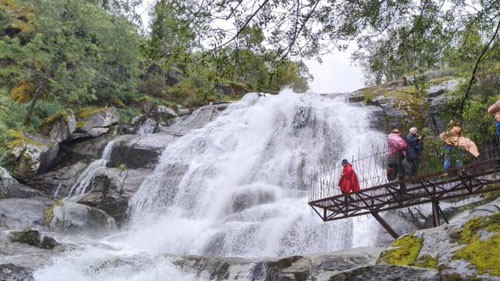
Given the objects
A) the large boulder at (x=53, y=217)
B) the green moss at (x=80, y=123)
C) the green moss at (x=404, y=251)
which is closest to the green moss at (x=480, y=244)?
the green moss at (x=404, y=251)

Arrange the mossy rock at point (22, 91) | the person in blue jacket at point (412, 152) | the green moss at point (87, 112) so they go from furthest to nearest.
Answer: the mossy rock at point (22, 91) → the green moss at point (87, 112) → the person in blue jacket at point (412, 152)

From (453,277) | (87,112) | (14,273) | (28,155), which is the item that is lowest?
(14,273)

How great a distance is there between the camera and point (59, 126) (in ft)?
75.6

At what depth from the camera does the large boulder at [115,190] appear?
17.4m

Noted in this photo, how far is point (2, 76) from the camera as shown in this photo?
25.4 metres

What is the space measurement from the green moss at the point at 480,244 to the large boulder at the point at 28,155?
2047 centimetres

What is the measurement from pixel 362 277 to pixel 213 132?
19.7m

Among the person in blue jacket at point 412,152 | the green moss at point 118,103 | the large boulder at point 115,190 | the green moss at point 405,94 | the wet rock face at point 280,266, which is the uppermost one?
the green moss at point 118,103

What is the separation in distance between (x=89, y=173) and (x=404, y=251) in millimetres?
19593

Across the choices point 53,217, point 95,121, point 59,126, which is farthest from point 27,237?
point 95,121

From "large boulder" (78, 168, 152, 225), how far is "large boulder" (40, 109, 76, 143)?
16.5ft

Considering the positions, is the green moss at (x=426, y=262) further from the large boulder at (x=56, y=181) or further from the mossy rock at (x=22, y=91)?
the mossy rock at (x=22, y=91)

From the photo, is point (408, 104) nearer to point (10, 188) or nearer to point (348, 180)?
point (348, 180)

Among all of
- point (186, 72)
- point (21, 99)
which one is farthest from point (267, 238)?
point (21, 99)
